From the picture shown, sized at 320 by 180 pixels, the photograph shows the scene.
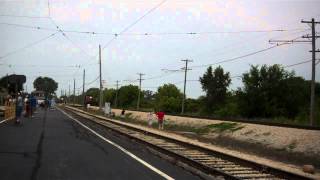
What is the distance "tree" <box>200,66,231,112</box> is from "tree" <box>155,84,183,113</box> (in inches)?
513

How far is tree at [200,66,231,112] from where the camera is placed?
376 feet

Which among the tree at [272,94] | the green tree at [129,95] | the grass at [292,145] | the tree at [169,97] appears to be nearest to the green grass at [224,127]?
the grass at [292,145]

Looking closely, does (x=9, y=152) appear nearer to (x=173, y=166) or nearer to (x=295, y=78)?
(x=173, y=166)

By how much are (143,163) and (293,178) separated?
4.61 m

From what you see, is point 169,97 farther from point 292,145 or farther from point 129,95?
point 292,145

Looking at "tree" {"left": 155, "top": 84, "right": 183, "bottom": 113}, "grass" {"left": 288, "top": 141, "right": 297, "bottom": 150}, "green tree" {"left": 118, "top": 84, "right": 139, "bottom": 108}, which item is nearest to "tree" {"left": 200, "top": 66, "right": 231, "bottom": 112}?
"tree" {"left": 155, "top": 84, "right": 183, "bottom": 113}

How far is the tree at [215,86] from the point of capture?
11466 cm

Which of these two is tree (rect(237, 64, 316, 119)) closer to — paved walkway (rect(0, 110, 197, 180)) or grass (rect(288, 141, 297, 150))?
grass (rect(288, 141, 297, 150))

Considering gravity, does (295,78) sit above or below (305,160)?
above

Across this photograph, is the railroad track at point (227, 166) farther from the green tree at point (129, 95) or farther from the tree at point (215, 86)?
the green tree at point (129, 95)

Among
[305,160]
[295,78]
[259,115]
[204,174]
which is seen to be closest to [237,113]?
[259,115]

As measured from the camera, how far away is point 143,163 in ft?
51.7

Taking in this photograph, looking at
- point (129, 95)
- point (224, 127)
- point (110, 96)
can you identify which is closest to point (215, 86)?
point (129, 95)

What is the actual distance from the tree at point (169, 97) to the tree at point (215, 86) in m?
13.0
